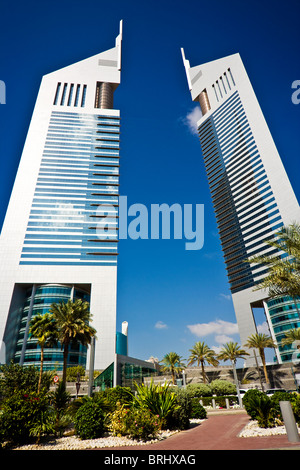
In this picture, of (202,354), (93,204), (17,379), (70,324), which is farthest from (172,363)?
(93,204)

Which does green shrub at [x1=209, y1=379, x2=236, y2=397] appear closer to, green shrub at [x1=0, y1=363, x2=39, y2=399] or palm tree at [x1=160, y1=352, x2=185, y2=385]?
palm tree at [x1=160, y1=352, x2=185, y2=385]

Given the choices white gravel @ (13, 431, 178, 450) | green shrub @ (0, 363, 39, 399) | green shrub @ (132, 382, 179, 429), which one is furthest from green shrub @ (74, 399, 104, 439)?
green shrub @ (0, 363, 39, 399)

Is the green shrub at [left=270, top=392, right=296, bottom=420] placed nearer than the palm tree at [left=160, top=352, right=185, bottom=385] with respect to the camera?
Yes

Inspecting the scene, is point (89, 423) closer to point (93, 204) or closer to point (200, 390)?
point (200, 390)

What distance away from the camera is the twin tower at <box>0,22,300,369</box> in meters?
78.5

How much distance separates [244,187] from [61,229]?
82.2 meters

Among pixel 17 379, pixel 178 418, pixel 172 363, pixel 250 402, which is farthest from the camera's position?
pixel 172 363

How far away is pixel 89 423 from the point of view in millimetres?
13062

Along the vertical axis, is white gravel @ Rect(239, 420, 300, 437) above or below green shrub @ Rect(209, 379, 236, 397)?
below

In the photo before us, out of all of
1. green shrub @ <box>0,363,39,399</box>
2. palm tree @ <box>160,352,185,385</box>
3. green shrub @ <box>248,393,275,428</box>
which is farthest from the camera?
palm tree @ <box>160,352,185,385</box>

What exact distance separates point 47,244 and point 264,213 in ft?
271

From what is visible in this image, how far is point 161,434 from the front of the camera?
1348 centimetres

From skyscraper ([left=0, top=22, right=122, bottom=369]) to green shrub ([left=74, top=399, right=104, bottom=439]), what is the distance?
61959 mm

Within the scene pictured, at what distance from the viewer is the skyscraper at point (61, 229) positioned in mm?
76062
